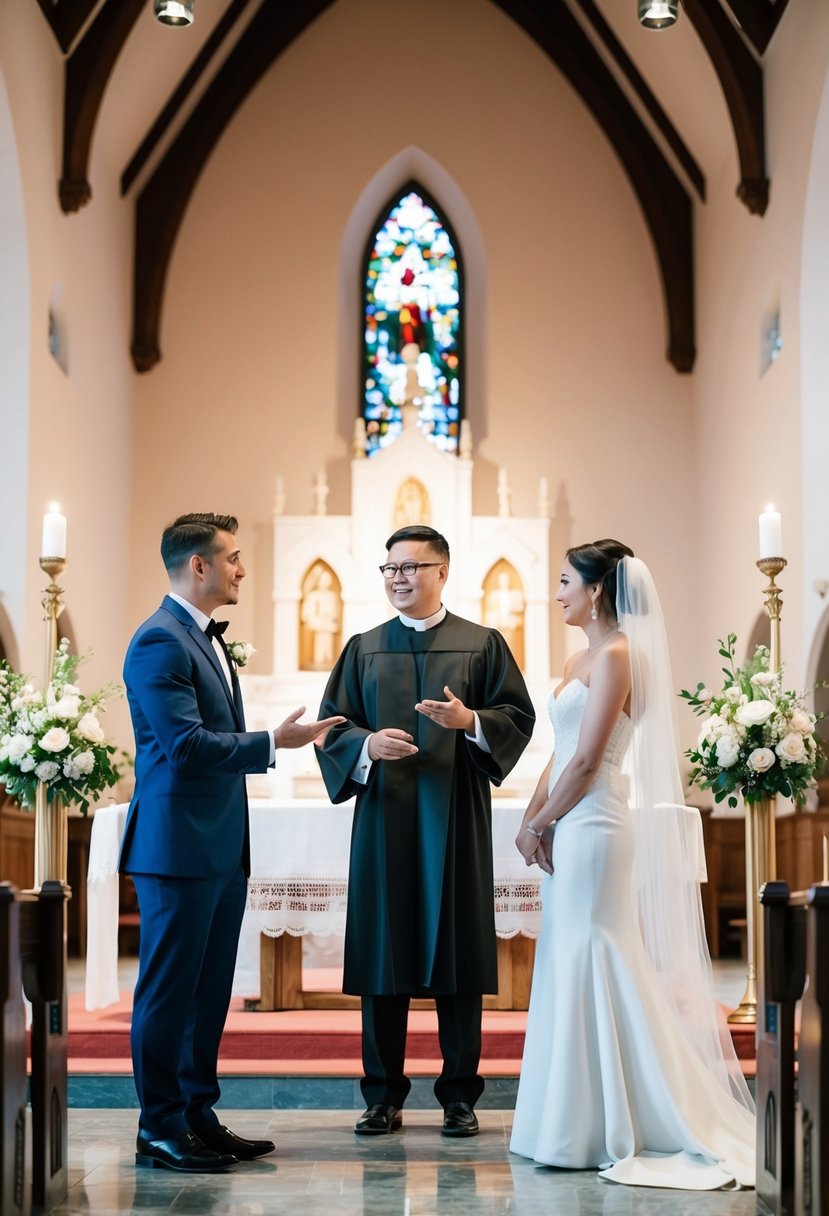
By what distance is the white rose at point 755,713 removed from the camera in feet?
18.7

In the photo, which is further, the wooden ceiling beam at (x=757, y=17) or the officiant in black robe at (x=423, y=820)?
the wooden ceiling beam at (x=757, y=17)

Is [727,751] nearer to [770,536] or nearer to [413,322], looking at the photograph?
[770,536]

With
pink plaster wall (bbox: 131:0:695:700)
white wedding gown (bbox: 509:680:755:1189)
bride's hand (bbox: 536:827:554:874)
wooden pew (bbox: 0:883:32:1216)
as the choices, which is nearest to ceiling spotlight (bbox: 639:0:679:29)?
pink plaster wall (bbox: 131:0:695:700)

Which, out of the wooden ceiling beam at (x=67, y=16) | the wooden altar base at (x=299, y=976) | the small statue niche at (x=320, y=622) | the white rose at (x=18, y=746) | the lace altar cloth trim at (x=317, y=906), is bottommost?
the wooden altar base at (x=299, y=976)

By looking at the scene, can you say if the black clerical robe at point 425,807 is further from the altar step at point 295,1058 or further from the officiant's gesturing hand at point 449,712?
the altar step at point 295,1058

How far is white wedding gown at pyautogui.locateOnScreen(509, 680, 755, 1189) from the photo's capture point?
3.98m

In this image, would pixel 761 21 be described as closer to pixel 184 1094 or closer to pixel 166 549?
pixel 166 549

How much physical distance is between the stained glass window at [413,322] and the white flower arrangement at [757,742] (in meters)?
5.56

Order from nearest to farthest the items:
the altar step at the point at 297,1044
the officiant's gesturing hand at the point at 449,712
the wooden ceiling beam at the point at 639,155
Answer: the officiant's gesturing hand at the point at 449,712, the altar step at the point at 297,1044, the wooden ceiling beam at the point at 639,155

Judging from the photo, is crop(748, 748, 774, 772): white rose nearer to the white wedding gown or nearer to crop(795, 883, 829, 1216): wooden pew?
the white wedding gown

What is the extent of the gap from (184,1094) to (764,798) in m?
2.80

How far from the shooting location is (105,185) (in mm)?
10250

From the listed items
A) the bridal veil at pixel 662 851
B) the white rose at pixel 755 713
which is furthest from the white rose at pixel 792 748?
the bridal veil at pixel 662 851

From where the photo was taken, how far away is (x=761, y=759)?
225 inches
